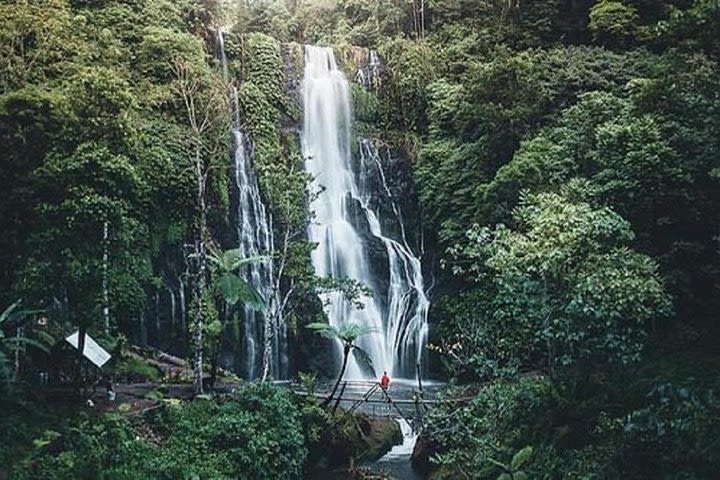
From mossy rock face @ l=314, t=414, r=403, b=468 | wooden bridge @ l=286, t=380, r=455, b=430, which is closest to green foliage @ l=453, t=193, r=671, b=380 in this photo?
wooden bridge @ l=286, t=380, r=455, b=430

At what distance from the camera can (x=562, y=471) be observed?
11.2 meters

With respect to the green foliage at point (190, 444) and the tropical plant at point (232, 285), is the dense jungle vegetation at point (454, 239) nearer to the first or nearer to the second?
the green foliage at point (190, 444)

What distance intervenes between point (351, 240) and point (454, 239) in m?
4.39

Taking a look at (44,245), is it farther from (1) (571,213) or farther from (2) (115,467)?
(1) (571,213)

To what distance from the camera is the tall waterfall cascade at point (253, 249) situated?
2231cm

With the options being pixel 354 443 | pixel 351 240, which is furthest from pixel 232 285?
pixel 351 240

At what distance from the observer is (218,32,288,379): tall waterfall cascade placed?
22312 mm

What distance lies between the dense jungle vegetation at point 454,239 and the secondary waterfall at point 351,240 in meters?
1.05

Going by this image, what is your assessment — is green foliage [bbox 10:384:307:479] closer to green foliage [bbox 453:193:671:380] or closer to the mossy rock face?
the mossy rock face

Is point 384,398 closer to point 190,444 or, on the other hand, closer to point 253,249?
point 190,444

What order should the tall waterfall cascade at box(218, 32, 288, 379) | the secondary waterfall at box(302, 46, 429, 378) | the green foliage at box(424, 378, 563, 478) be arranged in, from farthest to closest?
the secondary waterfall at box(302, 46, 429, 378) → the tall waterfall cascade at box(218, 32, 288, 379) → the green foliage at box(424, 378, 563, 478)

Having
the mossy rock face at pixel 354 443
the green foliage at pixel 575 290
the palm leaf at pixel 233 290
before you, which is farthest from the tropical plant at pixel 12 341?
the green foliage at pixel 575 290

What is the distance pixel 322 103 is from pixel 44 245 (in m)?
18.2

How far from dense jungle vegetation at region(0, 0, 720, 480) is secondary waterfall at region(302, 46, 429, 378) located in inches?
41.5
